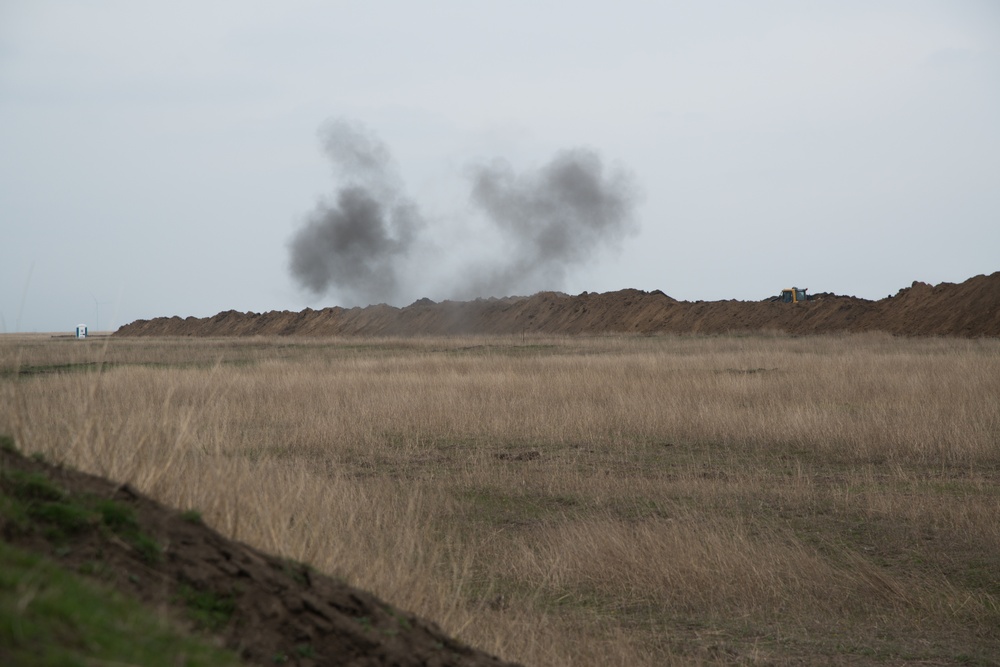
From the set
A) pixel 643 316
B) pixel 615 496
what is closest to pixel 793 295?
pixel 643 316

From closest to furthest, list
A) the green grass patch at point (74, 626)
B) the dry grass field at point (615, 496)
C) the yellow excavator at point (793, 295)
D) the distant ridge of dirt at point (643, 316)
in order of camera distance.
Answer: the green grass patch at point (74, 626), the dry grass field at point (615, 496), the distant ridge of dirt at point (643, 316), the yellow excavator at point (793, 295)

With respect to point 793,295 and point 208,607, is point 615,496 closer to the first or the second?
point 208,607

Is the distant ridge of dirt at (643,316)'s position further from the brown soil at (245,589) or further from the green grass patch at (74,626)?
the green grass patch at (74,626)

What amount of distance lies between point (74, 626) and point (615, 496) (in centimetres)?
742

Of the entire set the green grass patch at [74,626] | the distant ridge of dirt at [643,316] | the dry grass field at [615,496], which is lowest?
the dry grass field at [615,496]

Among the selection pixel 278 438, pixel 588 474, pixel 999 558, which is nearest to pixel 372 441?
pixel 278 438

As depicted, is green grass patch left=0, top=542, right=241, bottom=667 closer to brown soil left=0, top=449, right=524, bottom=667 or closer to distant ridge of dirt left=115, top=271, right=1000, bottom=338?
brown soil left=0, top=449, right=524, bottom=667

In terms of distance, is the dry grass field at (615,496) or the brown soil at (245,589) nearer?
the brown soil at (245,589)

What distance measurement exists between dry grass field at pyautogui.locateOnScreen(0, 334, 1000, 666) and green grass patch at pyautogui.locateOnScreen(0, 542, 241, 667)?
1752 mm

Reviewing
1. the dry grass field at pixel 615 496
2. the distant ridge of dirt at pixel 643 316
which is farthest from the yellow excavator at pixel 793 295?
the dry grass field at pixel 615 496

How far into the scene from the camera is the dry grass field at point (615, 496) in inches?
210

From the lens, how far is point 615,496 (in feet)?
30.5

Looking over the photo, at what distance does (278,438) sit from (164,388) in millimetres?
4782

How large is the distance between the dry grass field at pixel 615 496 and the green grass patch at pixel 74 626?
1.75 meters
